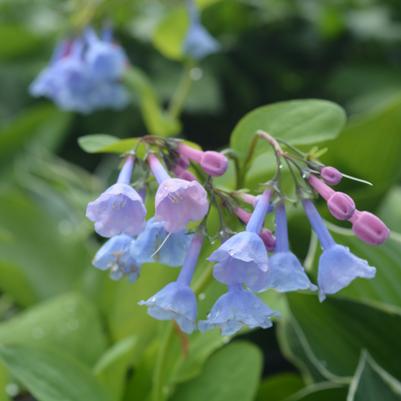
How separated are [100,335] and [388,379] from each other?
37 cm

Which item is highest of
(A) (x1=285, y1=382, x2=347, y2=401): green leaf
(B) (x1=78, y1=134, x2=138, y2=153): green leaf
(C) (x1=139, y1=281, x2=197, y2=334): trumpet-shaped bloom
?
(B) (x1=78, y1=134, x2=138, y2=153): green leaf

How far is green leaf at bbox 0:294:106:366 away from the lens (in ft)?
3.02

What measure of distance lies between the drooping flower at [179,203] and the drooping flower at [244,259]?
3cm

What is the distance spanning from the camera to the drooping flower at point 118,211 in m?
0.56

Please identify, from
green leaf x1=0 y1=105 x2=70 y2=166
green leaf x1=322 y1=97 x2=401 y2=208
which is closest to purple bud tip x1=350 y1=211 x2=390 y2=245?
green leaf x1=322 y1=97 x2=401 y2=208

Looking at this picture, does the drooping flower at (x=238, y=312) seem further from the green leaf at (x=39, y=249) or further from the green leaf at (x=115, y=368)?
the green leaf at (x=39, y=249)

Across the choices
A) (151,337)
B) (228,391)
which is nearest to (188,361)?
(228,391)

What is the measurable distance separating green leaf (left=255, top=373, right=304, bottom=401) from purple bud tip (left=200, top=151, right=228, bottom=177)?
1.49ft

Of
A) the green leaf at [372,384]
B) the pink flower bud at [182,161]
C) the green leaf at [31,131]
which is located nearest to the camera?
the pink flower bud at [182,161]

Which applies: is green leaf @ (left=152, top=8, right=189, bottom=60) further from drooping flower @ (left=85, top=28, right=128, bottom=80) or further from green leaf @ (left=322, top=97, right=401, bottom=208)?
green leaf @ (left=322, top=97, right=401, bottom=208)

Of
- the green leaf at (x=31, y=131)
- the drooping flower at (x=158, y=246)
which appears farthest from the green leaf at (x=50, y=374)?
the green leaf at (x=31, y=131)

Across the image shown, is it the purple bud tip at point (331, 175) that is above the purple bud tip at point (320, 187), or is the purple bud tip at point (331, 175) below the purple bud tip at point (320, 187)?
above

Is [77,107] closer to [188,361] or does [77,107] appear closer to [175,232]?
[188,361]

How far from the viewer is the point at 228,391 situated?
0.81m
